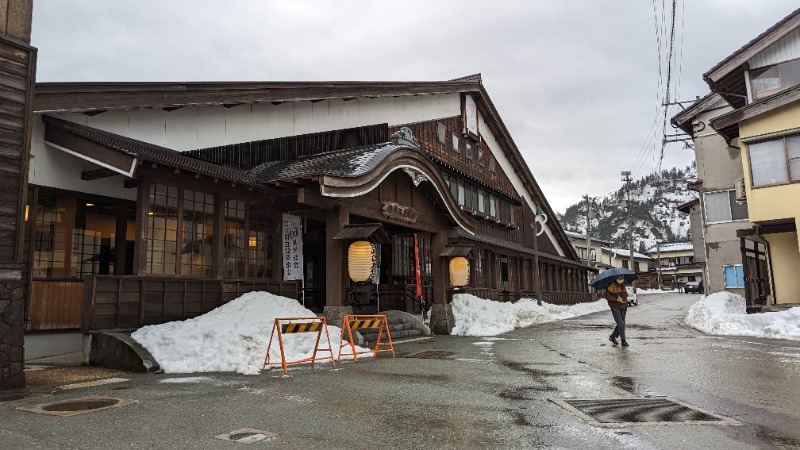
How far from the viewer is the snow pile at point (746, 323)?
46.5 feet

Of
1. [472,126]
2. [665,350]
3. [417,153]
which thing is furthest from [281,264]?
[472,126]

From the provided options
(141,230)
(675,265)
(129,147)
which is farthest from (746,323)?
(675,265)

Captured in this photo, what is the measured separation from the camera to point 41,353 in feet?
34.0

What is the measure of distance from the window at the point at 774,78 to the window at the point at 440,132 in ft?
40.9

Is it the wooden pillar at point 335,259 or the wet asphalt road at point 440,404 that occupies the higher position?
the wooden pillar at point 335,259

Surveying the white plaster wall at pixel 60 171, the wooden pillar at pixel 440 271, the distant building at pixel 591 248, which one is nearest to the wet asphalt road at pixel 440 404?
the white plaster wall at pixel 60 171

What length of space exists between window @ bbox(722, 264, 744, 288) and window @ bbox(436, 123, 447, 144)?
16.5 meters

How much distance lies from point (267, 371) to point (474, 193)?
1802cm

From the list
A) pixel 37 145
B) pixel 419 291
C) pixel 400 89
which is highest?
pixel 400 89

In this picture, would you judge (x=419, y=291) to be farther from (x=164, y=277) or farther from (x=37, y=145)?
(x=37, y=145)

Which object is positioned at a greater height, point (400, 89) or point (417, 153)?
point (400, 89)

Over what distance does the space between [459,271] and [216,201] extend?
7828 millimetres

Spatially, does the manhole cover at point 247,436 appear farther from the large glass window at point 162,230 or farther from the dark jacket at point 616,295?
the dark jacket at point 616,295

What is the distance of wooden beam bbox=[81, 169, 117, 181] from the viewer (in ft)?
34.8
